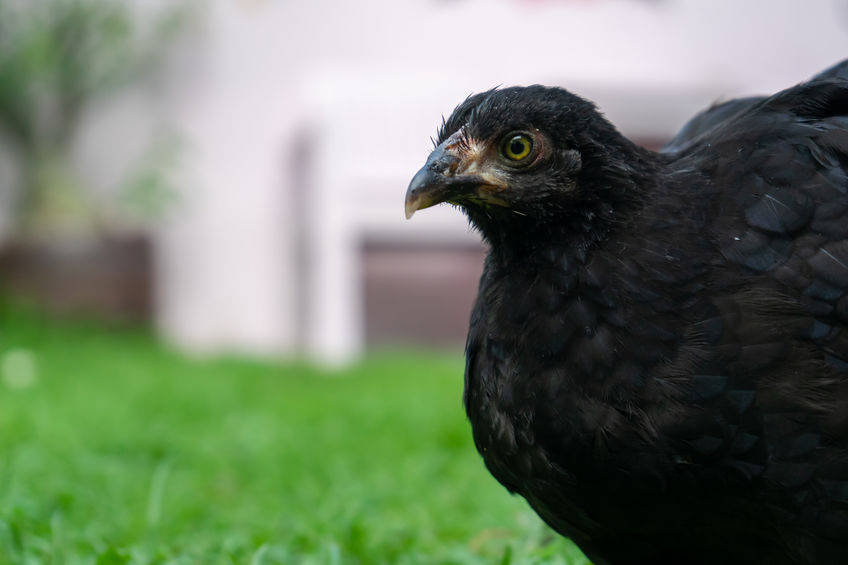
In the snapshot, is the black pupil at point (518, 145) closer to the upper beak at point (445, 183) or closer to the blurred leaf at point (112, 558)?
the upper beak at point (445, 183)

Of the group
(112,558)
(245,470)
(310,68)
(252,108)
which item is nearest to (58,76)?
(252,108)

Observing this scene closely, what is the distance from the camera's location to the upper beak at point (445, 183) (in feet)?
5.21

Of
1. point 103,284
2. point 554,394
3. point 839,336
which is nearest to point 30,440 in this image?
point 554,394

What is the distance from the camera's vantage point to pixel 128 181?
22.9 feet

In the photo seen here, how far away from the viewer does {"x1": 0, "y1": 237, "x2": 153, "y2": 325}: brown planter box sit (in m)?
6.61

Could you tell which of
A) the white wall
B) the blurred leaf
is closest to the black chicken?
the blurred leaf

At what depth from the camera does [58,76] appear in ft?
22.3

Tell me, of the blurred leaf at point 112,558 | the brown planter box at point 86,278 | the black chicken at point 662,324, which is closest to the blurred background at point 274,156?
the brown planter box at point 86,278

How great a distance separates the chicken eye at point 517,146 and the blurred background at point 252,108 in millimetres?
4793

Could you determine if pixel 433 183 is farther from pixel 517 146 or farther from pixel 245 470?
pixel 245 470

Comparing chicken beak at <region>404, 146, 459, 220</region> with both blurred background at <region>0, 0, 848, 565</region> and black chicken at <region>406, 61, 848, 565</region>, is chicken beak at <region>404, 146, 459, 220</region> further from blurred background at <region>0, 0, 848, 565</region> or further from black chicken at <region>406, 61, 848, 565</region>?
blurred background at <region>0, 0, 848, 565</region>

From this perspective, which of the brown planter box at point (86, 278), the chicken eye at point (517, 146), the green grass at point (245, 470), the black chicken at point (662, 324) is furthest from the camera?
the brown planter box at point (86, 278)

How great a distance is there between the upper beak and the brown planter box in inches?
222

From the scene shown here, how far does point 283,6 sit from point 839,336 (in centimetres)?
622
